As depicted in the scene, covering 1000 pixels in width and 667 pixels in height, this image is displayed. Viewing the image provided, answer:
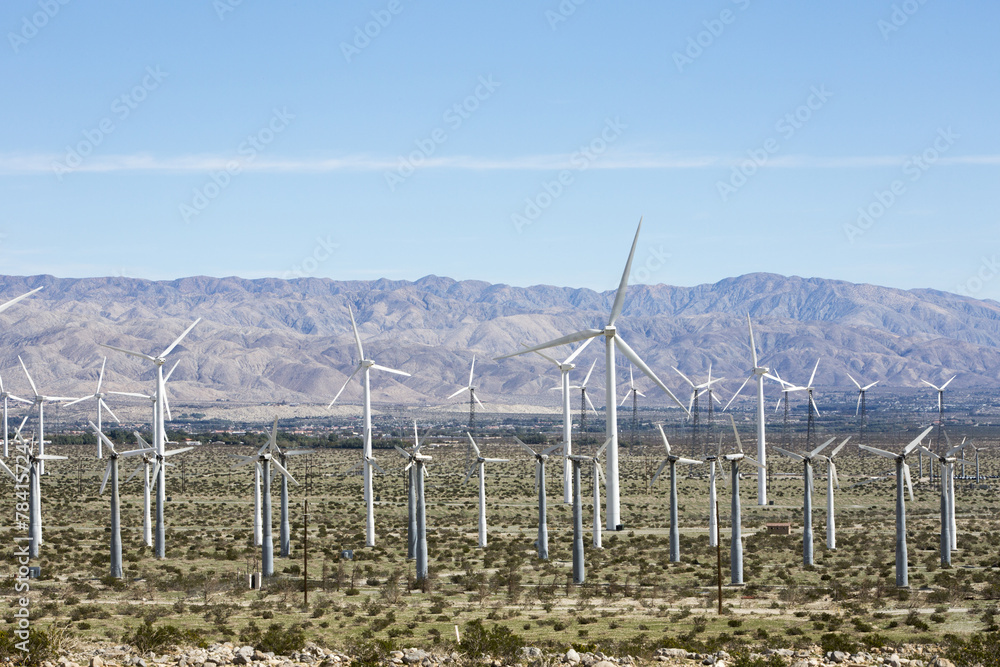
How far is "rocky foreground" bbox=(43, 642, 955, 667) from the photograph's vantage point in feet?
115

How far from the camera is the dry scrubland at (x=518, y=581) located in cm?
4138

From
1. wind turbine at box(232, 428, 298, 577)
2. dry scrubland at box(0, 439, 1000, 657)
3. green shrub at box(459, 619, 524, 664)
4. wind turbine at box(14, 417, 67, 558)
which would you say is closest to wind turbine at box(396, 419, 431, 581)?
dry scrubland at box(0, 439, 1000, 657)

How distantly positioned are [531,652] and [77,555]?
35.3 m

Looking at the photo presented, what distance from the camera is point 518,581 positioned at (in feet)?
180

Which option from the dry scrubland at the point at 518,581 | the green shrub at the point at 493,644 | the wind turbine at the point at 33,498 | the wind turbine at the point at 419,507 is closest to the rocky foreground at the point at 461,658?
the green shrub at the point at 493,644

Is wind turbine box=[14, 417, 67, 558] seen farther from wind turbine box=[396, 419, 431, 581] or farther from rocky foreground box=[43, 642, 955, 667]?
rocky foreground box=[43, 642, 955, 667]

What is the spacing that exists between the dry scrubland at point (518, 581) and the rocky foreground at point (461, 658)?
918 mm

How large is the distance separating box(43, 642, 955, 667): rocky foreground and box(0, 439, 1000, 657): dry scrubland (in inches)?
36.1

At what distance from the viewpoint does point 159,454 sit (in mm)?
66375

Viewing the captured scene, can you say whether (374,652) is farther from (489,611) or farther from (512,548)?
(512,548)

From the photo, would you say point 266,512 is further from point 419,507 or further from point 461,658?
point 461,658

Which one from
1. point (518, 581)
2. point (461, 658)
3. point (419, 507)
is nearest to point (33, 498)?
point (419, 507)

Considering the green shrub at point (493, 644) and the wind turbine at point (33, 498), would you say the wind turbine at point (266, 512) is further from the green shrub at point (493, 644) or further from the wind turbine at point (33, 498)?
the green shrub at point (493, 644)

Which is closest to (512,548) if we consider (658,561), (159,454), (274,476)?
(658,561)
